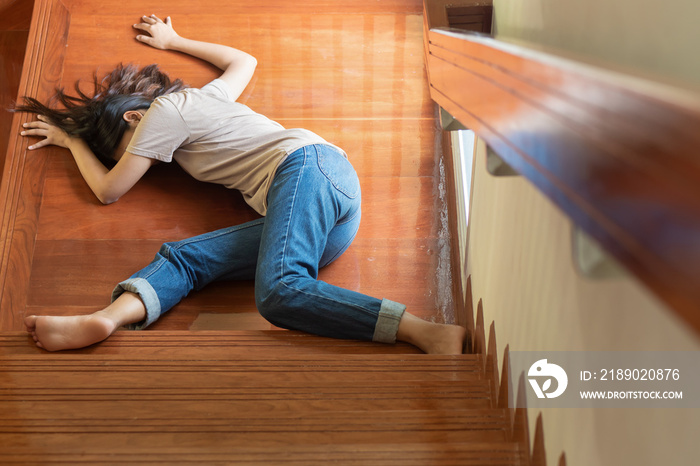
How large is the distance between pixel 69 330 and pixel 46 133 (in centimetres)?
94

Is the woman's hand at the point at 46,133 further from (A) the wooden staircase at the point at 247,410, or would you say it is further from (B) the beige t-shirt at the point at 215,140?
(A) the wooden staircase at the point at 247,410

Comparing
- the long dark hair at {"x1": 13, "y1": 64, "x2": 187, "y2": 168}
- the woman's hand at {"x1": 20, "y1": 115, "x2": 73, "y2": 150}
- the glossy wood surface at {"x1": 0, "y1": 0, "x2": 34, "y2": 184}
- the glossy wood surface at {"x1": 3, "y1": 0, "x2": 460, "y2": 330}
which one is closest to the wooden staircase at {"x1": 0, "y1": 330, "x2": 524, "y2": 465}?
the glossy wood surface at {"x1": 3, "y1": 0, "x2": 460, "y2": 330}

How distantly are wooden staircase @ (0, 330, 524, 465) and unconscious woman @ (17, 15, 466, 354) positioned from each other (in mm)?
177

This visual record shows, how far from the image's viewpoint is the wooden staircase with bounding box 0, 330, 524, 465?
1026mm

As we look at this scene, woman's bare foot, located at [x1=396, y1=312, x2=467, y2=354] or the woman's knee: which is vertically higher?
the woman's knee

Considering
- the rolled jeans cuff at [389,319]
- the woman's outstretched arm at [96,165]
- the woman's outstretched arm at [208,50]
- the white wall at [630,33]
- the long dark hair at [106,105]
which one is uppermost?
the white wall at [630,33]

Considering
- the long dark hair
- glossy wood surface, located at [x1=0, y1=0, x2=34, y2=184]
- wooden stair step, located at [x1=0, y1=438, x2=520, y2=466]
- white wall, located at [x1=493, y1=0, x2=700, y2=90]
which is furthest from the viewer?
glossy wood surface, located at [x1=0, y1=0, x2=34, y2=184]

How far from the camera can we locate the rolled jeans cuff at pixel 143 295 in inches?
66.7

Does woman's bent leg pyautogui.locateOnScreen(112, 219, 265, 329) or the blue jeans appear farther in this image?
woman's bent leg pyautogui.locateOnScreen(112, 219, 265, 329)

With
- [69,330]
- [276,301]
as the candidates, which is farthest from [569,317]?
[69,330]

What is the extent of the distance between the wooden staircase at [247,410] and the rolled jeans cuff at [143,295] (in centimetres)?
23

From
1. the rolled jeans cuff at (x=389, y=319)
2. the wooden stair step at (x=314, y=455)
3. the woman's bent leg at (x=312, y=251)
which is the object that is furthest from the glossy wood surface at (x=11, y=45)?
the wooden stair step at (x=314, y=455)

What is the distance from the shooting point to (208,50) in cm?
242

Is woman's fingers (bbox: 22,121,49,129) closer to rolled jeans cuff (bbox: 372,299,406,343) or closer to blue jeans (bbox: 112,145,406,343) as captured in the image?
blue jeans (bbox: 112,145,406,343)
